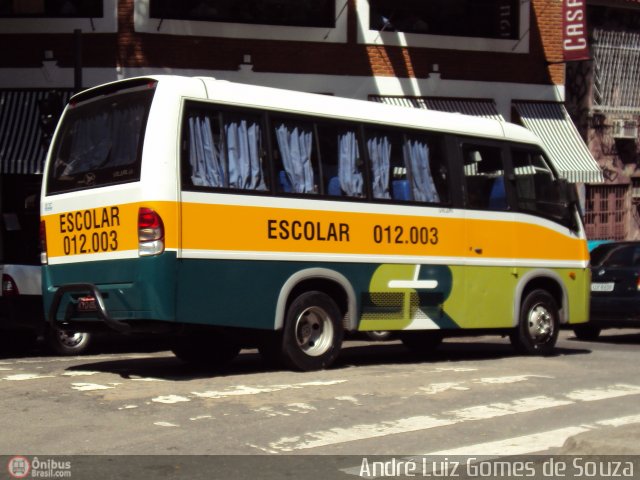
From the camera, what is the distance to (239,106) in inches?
439

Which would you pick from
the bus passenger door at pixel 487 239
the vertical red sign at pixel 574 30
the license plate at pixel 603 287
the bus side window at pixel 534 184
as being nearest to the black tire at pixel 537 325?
the bus passenger door at pixel 487 239

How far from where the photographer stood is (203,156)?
35.3 feet

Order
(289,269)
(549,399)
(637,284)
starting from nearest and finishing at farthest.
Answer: (549,399) → (289,269) → (637,284)

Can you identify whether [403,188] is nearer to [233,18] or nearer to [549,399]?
[549,399]

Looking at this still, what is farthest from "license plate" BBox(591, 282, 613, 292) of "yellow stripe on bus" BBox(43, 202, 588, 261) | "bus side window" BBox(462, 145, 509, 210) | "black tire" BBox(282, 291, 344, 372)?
"black tire" BBox(282, 291, 344, 372)

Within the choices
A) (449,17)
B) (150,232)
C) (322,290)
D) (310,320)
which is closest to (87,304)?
(150,232)

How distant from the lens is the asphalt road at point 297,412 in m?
7.40

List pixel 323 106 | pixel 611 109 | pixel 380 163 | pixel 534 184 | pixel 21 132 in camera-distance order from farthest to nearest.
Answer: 1. pixel 611 109
2. pixel 21 132
3. pixel 534 184
4. pixel 380 163
5. pixel 323 106

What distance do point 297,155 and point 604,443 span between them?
5206 millimetres

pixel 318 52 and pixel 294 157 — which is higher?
pixel 318 52

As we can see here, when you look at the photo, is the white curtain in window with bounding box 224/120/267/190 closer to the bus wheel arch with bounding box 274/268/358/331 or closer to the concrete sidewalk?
the bus wheel arch with bounding box 274/268/358/331

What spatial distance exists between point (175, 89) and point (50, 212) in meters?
2.02

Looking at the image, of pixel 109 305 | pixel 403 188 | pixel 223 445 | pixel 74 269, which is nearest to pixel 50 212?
pixel 74 269

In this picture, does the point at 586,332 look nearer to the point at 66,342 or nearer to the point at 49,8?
the point at 66,342
